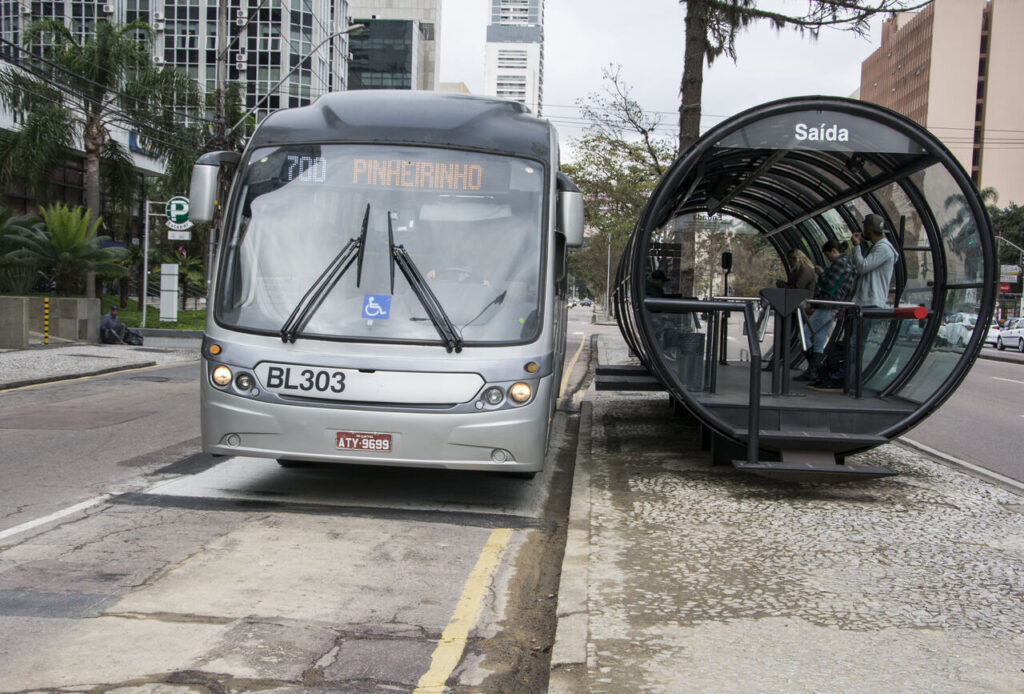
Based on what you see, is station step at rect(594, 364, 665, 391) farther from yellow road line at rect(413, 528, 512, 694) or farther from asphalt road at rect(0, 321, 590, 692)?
yellow road line at rect(413, 528, 512, 694)

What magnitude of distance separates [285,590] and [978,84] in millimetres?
109328

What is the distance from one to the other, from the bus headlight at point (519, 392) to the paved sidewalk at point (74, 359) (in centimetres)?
1074

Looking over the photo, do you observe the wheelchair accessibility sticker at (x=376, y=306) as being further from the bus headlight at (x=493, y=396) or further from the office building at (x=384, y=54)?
the office building at (x=384, y=54)

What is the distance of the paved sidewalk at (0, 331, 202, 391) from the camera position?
1592 cm

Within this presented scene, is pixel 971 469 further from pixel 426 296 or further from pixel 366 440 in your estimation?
pixel 366 440

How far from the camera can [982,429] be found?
513 inches

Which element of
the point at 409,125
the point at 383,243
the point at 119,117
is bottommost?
the point at 383,243

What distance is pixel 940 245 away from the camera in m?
8.92

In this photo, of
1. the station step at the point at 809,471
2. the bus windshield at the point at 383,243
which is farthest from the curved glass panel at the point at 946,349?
the bus windshield at the point at 383,243

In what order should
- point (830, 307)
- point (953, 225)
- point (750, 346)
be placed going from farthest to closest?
point (830, 307) → point (953, 225) → point (750, 346)

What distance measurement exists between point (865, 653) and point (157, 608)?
10.6ft

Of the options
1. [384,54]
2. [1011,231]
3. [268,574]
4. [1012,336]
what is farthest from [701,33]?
[384,54]

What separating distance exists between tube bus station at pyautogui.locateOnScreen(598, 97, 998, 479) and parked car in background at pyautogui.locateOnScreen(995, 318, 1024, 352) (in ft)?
120

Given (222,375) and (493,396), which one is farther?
(222,375)
